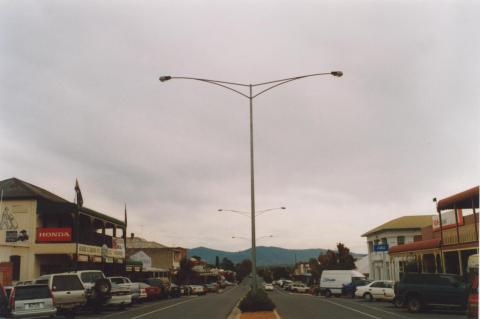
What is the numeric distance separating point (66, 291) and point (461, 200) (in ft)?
80.9

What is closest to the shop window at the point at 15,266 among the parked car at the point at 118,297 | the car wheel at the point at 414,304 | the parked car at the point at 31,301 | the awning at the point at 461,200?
the parked car at the point at 118,297

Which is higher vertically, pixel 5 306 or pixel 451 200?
pixel 451 200

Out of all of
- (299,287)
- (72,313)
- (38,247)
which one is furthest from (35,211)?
(299,287)

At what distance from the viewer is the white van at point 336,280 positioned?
48125 mm

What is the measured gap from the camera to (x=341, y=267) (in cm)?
7588

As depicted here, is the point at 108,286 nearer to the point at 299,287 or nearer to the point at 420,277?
the point at 420,277

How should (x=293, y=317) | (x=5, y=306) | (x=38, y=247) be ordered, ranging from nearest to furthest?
1. (x=5, y=306)
2. (x=293, y=317)
3. (x=38, y=247)

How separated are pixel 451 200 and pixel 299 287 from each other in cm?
3847

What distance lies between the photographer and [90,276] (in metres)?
27.1

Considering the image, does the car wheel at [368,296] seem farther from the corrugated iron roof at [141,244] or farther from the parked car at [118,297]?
the corrugated iron roof at [141,244]

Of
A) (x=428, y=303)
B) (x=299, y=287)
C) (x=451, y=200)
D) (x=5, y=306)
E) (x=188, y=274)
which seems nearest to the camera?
(x=5, y=306)

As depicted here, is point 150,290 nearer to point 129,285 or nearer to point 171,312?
point 129,285

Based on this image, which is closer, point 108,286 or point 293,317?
point 293,317

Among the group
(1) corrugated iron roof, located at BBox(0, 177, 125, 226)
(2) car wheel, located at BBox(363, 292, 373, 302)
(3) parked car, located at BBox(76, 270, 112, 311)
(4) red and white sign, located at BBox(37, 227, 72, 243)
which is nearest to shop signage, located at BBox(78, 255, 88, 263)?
(4) red and white sign, located at BBox(37, 227, 72, 243)
